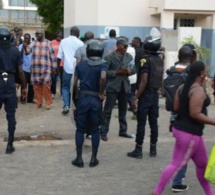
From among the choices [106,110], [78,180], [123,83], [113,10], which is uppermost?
[113,10]

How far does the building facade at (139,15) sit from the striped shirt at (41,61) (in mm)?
7913

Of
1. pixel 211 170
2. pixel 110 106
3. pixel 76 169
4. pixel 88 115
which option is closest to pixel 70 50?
pixel 110 106

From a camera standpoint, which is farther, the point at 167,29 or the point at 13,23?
the point at 13,23

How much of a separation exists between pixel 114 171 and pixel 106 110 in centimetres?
171

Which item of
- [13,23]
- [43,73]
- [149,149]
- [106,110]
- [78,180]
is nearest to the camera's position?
[78,180]

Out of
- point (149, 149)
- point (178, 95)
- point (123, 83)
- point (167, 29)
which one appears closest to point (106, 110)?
point (123, 83)

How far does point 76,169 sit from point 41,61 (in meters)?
4.32

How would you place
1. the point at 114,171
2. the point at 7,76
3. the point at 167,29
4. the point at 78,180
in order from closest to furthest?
the point at 78,180
the point at 114,171
the point at 7,76
the point at 167,29

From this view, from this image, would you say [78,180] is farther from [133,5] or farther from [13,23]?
[13,23]

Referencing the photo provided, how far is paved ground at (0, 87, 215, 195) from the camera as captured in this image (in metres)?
5.19

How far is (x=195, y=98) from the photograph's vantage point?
438 centimetres

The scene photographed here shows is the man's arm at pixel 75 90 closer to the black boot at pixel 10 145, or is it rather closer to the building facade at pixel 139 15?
the black boot at pixel 10 145

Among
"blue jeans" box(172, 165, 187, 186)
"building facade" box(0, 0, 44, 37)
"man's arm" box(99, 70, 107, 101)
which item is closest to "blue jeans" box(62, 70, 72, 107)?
"man's arm" box(99, 70, 107, 101)

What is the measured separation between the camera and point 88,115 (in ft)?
19.5
